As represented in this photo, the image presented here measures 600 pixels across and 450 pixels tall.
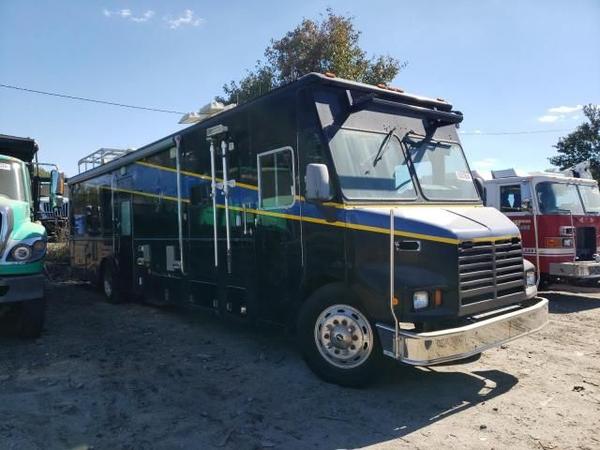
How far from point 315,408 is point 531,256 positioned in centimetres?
763

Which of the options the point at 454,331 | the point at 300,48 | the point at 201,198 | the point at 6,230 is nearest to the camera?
the point at 454,331

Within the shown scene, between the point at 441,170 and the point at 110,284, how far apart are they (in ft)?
24.4

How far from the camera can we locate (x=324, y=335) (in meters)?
5.07

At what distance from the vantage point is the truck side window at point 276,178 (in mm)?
5543

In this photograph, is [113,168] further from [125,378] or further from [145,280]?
[125,378]

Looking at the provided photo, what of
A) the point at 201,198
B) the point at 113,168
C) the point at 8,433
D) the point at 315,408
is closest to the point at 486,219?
the point at 315,408

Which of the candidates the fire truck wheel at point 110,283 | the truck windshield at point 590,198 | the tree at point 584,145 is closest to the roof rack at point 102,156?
the fire truck wheel at point 110,283

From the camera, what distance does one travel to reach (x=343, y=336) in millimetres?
4926

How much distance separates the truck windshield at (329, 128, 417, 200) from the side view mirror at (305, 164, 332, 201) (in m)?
0.28

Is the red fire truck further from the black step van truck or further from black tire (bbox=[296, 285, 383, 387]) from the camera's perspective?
black tire (bbox=[296, 285, 383, 387])

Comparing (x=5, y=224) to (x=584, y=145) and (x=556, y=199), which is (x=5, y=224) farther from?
(x=584, y=145)

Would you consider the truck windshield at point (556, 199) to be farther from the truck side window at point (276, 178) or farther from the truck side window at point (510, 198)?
the truck side window at point (276, 178)

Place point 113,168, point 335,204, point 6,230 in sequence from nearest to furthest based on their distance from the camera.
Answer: point 335,204
point 6,230
point 113,168

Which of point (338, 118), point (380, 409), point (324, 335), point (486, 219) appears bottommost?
point (380, 409)
